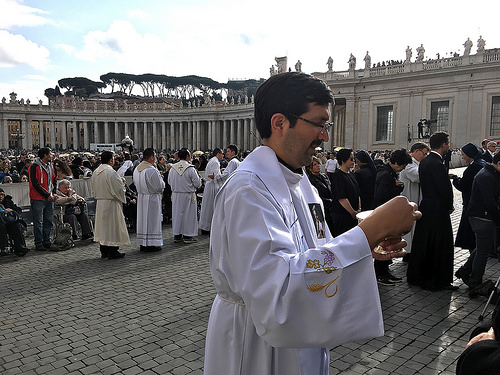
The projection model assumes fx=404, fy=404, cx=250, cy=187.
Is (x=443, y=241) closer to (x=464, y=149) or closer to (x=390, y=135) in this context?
(x=464, y=149)

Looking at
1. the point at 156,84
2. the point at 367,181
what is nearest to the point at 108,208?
the point at 367,181

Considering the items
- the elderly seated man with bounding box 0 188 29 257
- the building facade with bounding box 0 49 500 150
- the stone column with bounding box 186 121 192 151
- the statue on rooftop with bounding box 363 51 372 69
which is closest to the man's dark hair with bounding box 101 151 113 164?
the elderly seated man with bounding box 0 188 29 257

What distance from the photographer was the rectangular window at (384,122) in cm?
3847

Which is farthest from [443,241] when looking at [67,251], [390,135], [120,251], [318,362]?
[390,135]

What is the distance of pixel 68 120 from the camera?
81.8 metres

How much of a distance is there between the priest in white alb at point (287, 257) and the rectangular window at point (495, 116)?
36.9m

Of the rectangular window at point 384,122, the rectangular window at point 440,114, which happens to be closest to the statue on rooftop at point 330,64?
Result: the rectangular window at point 384,122

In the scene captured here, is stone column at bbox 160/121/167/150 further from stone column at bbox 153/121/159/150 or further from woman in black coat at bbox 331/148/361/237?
woman in black coat at bbox 331/148/361/237

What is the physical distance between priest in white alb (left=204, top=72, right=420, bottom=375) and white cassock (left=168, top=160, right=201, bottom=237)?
331 inches

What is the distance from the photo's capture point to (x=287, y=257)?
4.19ft

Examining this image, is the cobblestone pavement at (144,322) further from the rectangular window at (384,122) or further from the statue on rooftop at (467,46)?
the rectangular window at (384,122)

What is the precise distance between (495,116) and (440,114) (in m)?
4.35

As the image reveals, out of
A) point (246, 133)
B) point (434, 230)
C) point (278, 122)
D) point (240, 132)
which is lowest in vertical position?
point (434, 230)

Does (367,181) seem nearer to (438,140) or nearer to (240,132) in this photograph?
(438,140)
